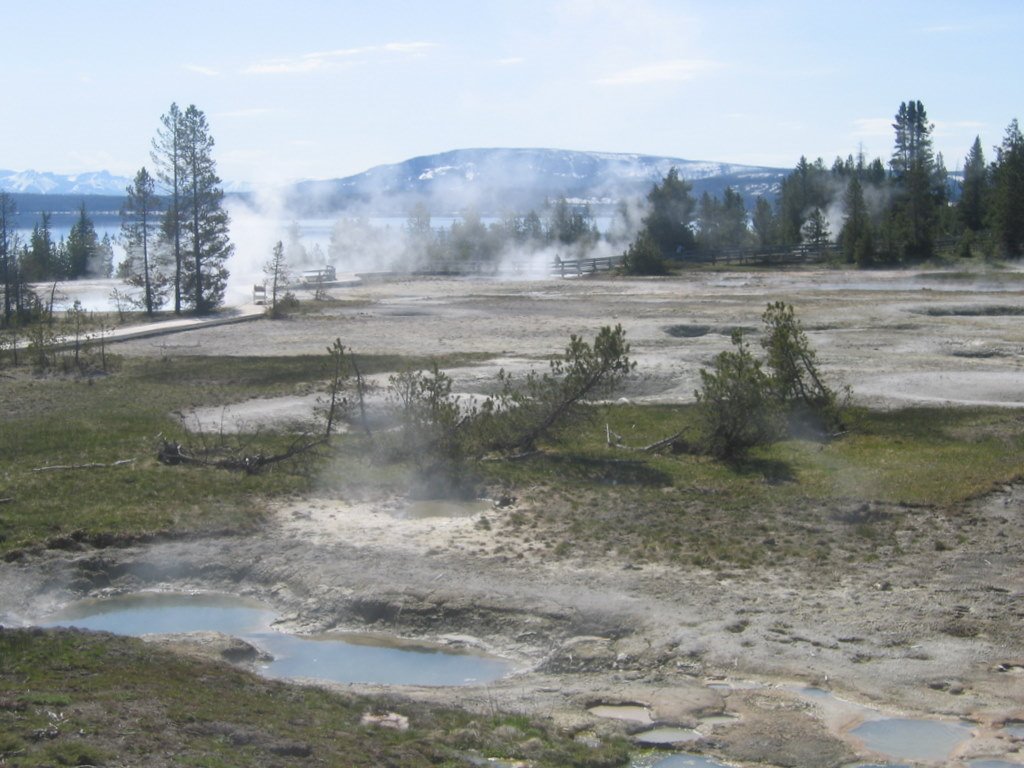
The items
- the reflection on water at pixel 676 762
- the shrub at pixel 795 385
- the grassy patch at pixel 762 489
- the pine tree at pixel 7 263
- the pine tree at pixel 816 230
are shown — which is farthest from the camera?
the pine tree at pixel 816 230

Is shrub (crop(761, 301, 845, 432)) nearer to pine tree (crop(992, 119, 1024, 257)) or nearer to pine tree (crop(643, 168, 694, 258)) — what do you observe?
pine tree (crop(992, 119, 1024, 257))

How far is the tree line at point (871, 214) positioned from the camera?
71.1 m

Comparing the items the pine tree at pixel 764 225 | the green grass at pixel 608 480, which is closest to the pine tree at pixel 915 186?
the pine tree at pixel 764 225

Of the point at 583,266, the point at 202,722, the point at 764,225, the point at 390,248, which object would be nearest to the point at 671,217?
the point at 583,266

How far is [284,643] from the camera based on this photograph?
12.0 metres

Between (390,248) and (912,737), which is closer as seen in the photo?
(912,737)

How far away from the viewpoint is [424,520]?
16.0m

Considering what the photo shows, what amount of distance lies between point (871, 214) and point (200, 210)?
6222 cm

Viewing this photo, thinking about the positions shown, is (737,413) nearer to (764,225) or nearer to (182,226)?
(182,226)

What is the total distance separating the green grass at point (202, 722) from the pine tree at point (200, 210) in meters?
43.5

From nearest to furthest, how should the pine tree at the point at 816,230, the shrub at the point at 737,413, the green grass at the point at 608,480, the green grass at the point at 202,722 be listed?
the green grass at the point at 202,722
the green grass at the point at 608,480
the shrub at the point at 737,413
the pine tree at the point at 816,230

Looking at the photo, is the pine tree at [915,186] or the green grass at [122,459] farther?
the pine tree at [915,186]

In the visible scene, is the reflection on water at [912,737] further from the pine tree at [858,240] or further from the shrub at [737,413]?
the pine tree at [858,240]

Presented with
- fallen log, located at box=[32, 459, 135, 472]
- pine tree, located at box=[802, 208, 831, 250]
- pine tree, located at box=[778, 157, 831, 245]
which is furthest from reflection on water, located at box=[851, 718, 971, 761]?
pine tree, located at box=[778, 157, 831, 245]
